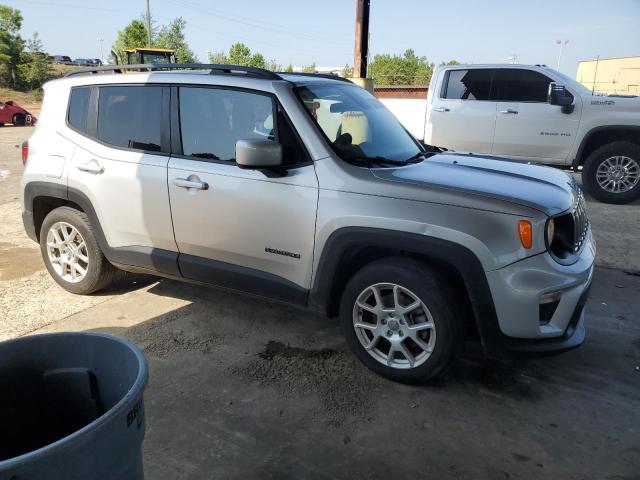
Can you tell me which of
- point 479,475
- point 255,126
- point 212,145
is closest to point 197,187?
point 212,145

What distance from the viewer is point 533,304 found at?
2.82 metres

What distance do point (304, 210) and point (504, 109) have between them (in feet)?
20.4

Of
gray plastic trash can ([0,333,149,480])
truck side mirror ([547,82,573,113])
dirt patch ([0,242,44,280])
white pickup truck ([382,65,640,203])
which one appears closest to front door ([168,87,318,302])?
gray plastic trash can ([0,333,149,480])

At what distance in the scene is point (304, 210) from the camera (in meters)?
3.30

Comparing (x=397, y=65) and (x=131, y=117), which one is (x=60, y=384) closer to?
(x=131, y=117)

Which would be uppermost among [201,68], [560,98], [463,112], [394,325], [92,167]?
[201,68]

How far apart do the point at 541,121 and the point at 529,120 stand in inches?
7.0

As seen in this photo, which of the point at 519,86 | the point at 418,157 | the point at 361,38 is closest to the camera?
the point at 418,157

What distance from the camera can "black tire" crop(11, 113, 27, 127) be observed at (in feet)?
74.5

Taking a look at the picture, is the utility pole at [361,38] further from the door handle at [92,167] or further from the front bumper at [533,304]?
the front bumper at [533,304]

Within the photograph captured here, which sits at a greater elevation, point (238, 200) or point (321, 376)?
point (238, 200)

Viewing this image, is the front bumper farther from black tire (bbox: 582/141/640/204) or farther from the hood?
black tire (bbox: 582/141/640/204)

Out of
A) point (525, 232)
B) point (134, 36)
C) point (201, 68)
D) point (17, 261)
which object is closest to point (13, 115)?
point (17, 261)

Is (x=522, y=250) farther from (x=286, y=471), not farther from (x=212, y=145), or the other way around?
(x=212, y=145)
